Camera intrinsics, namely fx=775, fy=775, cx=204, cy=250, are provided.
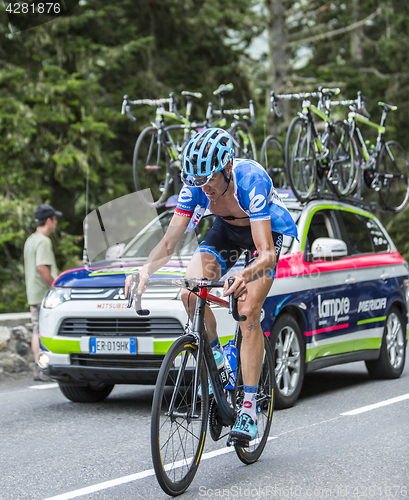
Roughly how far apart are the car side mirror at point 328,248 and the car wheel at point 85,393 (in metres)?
2.39

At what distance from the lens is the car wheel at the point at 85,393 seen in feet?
23.8

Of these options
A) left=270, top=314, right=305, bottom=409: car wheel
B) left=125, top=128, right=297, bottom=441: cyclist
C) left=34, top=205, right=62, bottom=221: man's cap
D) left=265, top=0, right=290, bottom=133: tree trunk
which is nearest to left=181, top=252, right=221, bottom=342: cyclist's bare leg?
left=125, top=128, right=297, bottom=441: cyclist

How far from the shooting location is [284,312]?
683 centimetres

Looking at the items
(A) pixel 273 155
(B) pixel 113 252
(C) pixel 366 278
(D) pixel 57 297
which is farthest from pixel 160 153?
(D) pixel 57 297

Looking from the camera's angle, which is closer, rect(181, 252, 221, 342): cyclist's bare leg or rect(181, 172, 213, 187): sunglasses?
rect(181, 172, 213, 187): sunglasses

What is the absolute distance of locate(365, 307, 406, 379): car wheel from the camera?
28.1 feet

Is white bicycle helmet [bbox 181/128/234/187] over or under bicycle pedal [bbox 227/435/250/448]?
over

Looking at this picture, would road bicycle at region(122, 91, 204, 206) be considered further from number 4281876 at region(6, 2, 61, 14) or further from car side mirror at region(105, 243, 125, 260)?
number 4281876 at region(6, 2, 61, 14)

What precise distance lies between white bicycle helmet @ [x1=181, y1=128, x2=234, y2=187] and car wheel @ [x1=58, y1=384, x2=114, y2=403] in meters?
3.57

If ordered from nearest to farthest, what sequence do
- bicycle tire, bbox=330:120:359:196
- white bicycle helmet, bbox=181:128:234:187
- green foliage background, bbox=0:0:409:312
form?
white bicycle helmet, bbox=181:128:234:187 < bicycle tire, bbox=330:120:359:196 < green foliage background, bbox=0:0:409:312

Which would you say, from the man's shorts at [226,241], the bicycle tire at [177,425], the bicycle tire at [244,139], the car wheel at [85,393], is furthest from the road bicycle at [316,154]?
the bicycle tire at [177,425]

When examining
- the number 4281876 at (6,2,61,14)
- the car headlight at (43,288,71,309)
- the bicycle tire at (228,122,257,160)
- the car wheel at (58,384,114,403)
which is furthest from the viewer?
the number 4281876 at (6,2,61,14)

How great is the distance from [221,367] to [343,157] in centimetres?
577

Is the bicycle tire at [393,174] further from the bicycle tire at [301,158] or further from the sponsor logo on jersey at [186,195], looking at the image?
the sponsor logo on jersey at [186,195]
